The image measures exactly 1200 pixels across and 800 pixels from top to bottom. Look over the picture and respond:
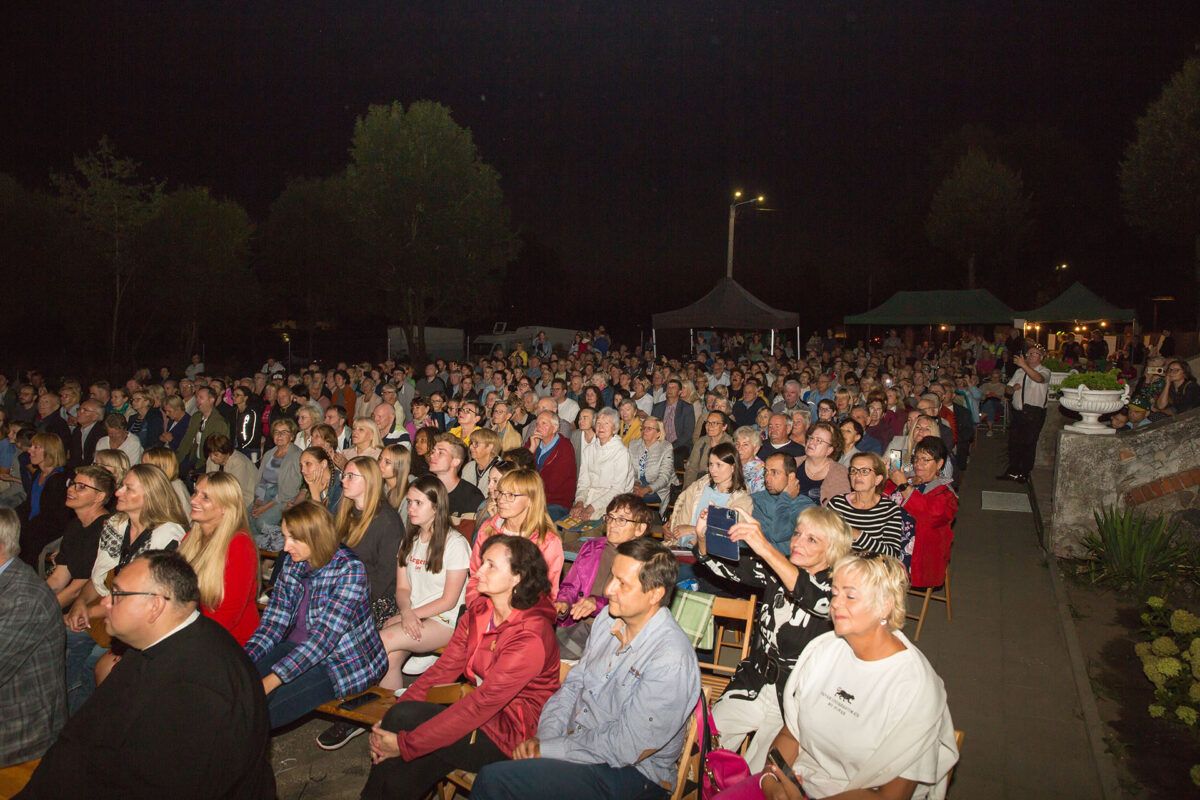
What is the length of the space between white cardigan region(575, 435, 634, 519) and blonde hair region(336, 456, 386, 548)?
251cm

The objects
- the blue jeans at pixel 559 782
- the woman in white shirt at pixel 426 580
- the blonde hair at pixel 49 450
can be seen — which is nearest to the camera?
the blue jeans at pixel 559 782

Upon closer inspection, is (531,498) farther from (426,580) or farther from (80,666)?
(80,666)

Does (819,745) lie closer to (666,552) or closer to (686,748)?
(686,748)

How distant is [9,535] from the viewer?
11.1ft

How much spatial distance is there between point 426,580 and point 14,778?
201 centimetres

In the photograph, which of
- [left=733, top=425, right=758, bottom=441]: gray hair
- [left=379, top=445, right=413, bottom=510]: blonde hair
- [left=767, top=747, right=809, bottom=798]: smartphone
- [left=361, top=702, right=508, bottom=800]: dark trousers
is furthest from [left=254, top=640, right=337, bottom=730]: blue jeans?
[left=733, top=425, right=758, bottom=441]: gray hair

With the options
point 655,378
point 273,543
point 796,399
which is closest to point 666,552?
point 273,543

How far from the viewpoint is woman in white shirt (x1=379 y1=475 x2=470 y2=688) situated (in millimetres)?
4160

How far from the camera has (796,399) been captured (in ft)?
33.2

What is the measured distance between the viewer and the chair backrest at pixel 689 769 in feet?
9.25

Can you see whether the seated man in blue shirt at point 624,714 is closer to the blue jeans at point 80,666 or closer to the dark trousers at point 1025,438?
the blue jeans at point 80,666

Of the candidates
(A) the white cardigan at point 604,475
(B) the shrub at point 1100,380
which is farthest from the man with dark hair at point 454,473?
(B) the shrub at point 1100,380

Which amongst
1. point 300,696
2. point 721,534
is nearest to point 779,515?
point 721,534

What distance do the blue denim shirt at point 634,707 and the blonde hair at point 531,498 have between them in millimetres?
1298
